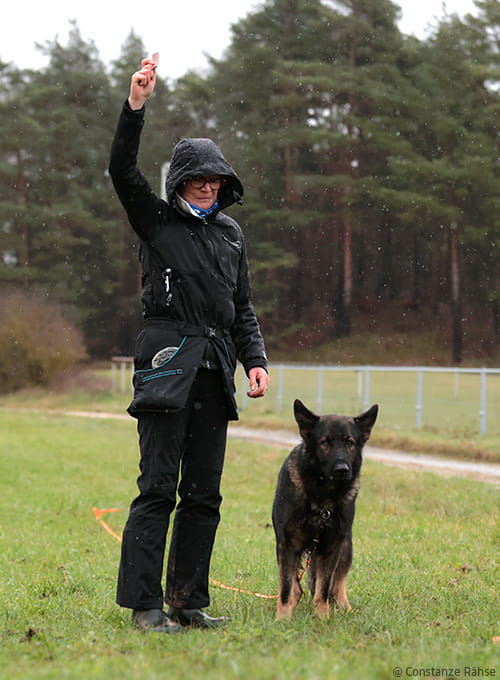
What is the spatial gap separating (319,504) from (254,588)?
1.53 metres

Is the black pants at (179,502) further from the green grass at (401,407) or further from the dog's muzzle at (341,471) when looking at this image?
the green grass at (401,407)

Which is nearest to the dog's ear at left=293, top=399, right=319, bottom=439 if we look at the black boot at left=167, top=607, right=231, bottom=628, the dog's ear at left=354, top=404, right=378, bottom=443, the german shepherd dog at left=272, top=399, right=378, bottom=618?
the german shepherd dog at left=272, top=399, right=378, bottom=618

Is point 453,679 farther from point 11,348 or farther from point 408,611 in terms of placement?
point 11,348

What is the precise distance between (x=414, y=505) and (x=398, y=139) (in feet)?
103

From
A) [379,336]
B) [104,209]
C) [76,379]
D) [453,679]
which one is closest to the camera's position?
[453,679]

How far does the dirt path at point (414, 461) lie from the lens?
47.5ft

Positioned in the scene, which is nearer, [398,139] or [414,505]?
[414,505]

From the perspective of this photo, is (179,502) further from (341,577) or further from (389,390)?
(389,390)

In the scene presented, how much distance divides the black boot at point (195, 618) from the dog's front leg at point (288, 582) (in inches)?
16.6

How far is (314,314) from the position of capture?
1916 inches

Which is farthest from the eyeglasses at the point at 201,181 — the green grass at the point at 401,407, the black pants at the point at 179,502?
the green grass at the point at 401,407

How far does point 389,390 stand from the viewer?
27281 millimetres

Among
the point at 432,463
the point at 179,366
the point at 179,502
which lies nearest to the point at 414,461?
the point at 432,463

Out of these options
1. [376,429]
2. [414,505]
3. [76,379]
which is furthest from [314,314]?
[414,505]
